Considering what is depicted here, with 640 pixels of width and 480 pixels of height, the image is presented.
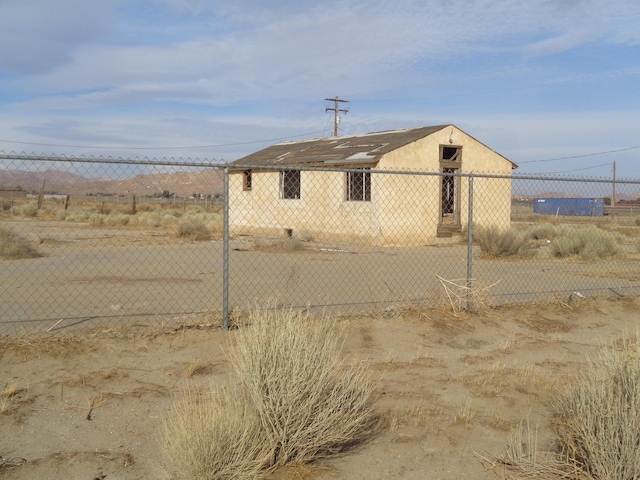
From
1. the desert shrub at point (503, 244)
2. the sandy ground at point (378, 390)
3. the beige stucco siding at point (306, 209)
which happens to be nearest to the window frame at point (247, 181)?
the beige stucco siding at point (306, 209)

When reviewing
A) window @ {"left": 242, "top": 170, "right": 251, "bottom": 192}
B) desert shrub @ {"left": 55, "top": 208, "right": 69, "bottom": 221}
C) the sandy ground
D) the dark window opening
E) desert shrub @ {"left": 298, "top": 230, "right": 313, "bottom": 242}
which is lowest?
the sandy ground

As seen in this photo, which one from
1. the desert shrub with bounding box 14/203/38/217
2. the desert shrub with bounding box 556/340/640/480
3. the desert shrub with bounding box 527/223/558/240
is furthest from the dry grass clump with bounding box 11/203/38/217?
the desert shrub with bounding box 556/340/640/480

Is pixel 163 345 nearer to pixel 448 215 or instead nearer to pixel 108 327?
pixel 108 327

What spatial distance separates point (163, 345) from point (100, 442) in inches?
91.3

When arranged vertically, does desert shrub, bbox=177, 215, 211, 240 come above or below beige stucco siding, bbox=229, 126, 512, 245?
below

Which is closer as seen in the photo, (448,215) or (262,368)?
(262,368)

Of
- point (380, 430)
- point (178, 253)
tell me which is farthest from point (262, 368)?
point (178, 253)

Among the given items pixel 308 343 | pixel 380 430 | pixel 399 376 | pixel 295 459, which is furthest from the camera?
pixel 399 376

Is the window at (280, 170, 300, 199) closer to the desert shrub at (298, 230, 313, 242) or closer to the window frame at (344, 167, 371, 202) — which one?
the desert shrub at (298, 230, 313, 242)

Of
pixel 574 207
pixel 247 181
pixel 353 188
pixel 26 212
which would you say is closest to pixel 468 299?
pixel 353 188

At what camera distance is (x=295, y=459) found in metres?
4.48

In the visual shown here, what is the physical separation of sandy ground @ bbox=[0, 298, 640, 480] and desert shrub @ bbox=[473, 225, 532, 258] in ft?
32.1

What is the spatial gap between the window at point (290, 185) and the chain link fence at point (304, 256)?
4cm

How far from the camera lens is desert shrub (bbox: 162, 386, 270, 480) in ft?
13.0
